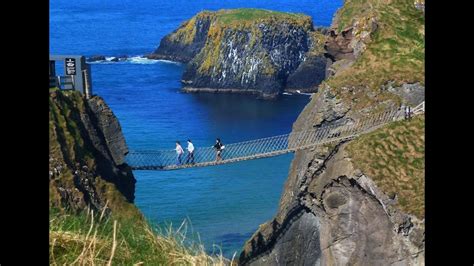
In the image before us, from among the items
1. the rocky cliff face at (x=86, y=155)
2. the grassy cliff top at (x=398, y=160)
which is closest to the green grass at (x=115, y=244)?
the rocky cliff face at (x=86, y=155)

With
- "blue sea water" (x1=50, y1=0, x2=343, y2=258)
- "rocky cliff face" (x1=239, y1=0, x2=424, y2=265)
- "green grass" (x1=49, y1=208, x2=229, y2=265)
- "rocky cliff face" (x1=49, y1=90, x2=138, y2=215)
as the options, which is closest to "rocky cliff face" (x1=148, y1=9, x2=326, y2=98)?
"blue sea water" (x1=50, y1=0, x2=343, y2=258)

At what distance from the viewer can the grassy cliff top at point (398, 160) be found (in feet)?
64.0

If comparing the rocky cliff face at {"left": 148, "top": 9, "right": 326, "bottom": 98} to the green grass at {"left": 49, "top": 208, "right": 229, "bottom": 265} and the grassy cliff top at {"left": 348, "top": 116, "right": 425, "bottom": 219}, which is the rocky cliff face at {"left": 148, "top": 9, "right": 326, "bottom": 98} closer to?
the grassy cliff top at {"left": 348, "top": 116, "right": 425, "bottom": 219}

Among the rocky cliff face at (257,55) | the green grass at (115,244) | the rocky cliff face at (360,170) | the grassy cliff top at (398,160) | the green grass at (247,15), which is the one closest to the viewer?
the green grass at (115,244)

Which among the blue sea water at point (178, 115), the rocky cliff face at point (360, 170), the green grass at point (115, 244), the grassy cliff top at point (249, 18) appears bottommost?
the blue sea water at point (178, 115)

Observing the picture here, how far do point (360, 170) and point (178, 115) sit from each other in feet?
124

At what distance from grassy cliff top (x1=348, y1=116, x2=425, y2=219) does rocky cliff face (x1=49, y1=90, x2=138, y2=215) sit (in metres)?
5.33

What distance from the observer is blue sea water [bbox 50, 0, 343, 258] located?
35375 millimetres

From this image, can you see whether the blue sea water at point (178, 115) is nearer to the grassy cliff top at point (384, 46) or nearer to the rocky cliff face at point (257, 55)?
the rocky cliff face at point (257, 55)

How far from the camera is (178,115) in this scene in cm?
5728

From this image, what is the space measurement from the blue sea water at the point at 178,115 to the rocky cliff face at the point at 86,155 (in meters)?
1.26

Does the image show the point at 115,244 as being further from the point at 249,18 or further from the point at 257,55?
the point at 249,18
